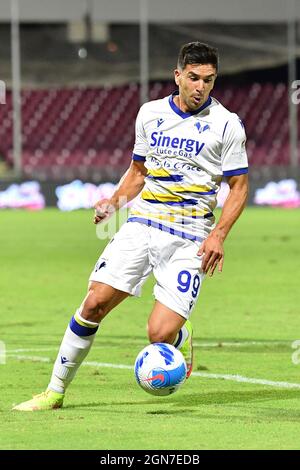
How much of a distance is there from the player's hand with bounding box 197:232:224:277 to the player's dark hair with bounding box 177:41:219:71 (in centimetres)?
103

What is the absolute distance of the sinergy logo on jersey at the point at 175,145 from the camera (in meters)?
7.54

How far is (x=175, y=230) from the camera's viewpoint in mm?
7625

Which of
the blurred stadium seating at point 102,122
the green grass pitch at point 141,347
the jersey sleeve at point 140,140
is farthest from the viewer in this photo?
the blurred stadium seating at point 102,122

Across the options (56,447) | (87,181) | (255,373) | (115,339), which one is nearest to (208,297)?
(115,339)

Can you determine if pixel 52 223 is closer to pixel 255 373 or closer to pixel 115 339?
pixel 115 339

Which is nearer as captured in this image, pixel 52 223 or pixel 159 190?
pixel 159 190

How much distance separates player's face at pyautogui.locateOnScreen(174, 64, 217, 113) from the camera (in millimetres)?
7391

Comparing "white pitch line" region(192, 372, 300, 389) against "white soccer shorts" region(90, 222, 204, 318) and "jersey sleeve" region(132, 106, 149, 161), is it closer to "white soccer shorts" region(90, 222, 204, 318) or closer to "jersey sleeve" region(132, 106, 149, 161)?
"white soccer shorts" region(90, 222, 204, 318)

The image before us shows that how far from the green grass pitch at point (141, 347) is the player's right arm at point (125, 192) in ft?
3.85

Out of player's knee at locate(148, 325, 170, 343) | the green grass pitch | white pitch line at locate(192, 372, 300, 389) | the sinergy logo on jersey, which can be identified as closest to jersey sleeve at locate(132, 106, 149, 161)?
the sinergy logo on jersey

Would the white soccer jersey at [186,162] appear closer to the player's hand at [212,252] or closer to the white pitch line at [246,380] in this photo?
the player's hand at [212,252]

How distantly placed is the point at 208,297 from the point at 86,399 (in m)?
7.13

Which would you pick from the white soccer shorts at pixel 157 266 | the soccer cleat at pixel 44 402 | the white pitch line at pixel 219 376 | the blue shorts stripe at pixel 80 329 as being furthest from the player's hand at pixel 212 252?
the white pitch line at pixel 219 376

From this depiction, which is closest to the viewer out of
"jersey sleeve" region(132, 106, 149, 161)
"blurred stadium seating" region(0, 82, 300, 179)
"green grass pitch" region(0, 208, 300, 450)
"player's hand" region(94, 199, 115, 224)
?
"green grass pitch" region(0, 208, 300, 450)
